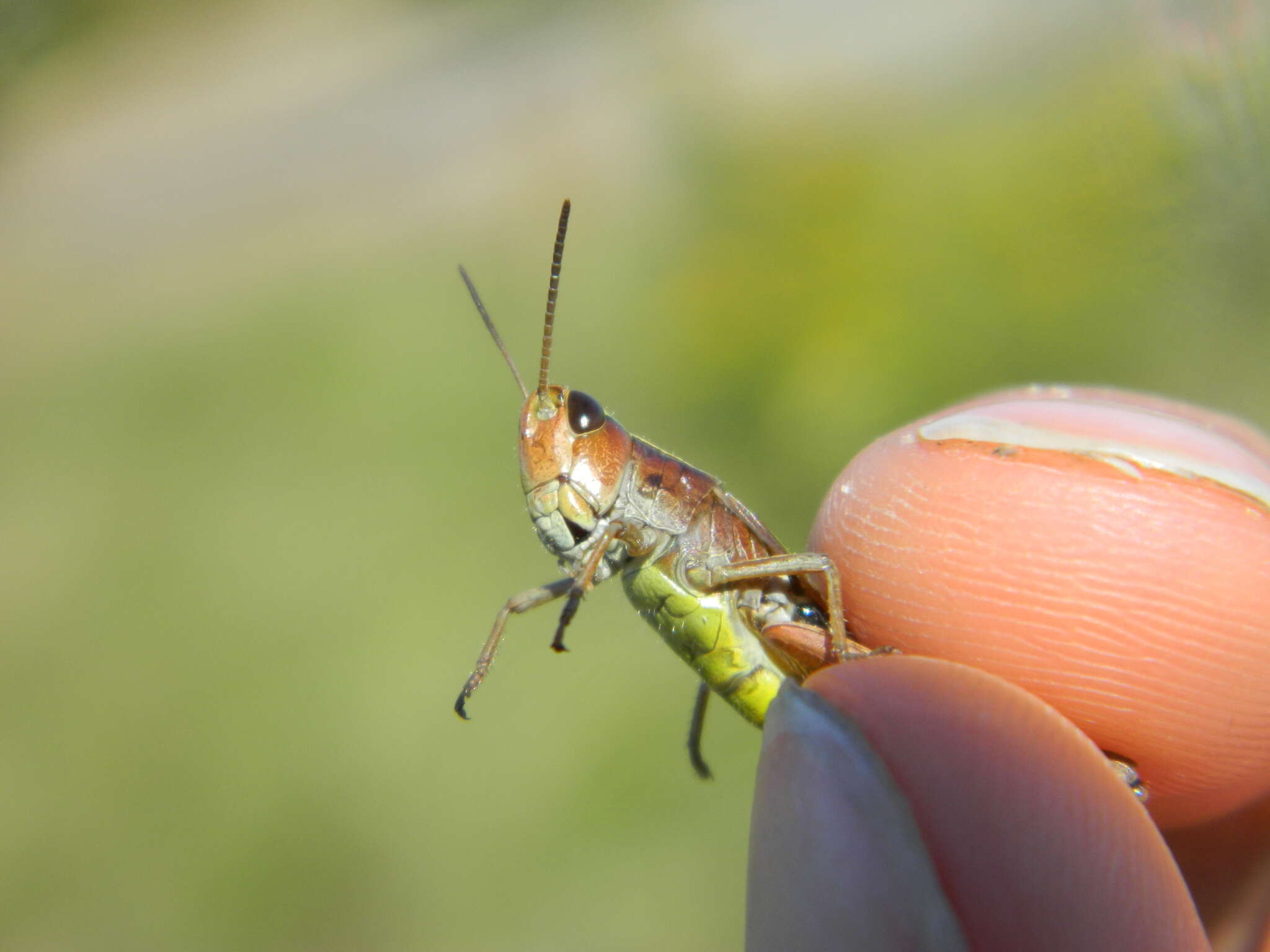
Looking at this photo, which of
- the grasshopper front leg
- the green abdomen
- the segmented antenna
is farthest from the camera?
the green abdomen

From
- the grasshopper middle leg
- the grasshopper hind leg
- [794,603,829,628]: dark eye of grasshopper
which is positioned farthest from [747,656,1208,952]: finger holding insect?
the grasshopper hind leg

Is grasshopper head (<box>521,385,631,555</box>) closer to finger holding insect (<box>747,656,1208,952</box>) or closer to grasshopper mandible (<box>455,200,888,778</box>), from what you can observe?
grasshopper mandible (<box>455,200,888,778</box>)

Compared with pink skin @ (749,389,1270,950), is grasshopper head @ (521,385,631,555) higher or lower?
higher

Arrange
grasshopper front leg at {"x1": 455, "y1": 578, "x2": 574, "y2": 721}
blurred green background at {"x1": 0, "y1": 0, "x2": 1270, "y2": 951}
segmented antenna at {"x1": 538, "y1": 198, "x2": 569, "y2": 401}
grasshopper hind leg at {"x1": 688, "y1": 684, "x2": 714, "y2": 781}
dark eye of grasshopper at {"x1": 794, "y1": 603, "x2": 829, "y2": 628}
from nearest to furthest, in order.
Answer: segmented antenna at {"x1": 538, "y1": 198, "x2": 569, "y2": 401}, grasshopper front leg at {"x1": 455, "y1": 578, "x2": 574, "y2": 721}, dark eye of grasshopper at {"x1": 794, "y1": 603, "x2": 829, "y2": 628}, grasshopper hind leg at {"x1": 688, "y1": 684, "x2": 714, "y2": 781}, blurred green background at {"x1": 0, "y1": 0, "x2": 1270, "y2": 951}

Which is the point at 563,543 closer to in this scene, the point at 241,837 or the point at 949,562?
the point at 949,562

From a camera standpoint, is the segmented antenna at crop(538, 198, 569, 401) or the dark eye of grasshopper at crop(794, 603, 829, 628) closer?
the segmented antenna at crop(538, 198, 569, 401)

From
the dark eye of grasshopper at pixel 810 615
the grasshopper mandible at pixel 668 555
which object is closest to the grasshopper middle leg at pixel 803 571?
the grasshopper mandible at pixel 668 555

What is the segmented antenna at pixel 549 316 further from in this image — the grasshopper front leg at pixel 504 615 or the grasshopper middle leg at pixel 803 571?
the grasshopper middle leg at pixel 803 571

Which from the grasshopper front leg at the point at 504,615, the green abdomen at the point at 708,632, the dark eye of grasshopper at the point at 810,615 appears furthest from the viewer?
the dark eye of grasshopper at the point at 810,615
